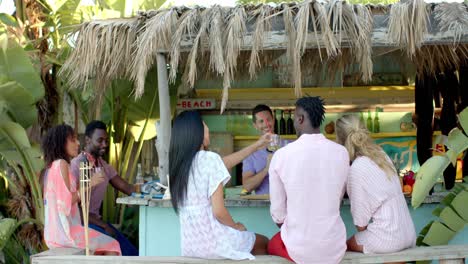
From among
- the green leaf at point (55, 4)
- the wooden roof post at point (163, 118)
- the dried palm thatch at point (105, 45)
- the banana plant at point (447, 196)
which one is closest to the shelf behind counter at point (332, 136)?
the green leaf at point (55, 4)

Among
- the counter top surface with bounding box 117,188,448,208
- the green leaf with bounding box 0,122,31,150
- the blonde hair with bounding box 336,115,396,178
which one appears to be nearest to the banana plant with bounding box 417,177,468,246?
the counter top surface with bounding box 117,188,448,208

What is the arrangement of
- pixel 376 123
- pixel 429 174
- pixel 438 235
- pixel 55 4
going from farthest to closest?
pixel 376 123, pixel 55 4, pixel 438 235, pixel 429 174

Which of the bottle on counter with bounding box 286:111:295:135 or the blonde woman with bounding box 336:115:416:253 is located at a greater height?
the bottle on counter with bounding box 286:111:295:135

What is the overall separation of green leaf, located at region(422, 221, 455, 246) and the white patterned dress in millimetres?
1429

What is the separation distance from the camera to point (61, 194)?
551 cm

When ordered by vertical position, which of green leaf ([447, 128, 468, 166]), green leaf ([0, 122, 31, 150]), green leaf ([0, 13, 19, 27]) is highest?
green leaf ([0, 13, 19, 27])

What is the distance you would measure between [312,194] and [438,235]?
1.31 meters

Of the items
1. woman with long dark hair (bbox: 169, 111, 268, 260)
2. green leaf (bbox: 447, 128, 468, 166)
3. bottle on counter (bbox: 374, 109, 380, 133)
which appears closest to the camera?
woman with long dark hair (bbox: 169, 111, 268, 260)

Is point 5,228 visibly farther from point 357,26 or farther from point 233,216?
point 357,26

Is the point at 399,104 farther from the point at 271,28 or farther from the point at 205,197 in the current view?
the point at 205,197

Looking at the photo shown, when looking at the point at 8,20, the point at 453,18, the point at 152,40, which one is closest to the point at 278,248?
the point at 152,40

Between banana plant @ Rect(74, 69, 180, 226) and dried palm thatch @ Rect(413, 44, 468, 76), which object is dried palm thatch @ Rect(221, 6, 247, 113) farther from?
banana plant @ Rect(74, 69, 180, 226)

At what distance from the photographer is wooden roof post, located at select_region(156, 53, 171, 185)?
6082mm

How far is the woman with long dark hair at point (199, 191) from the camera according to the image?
15.1ft
